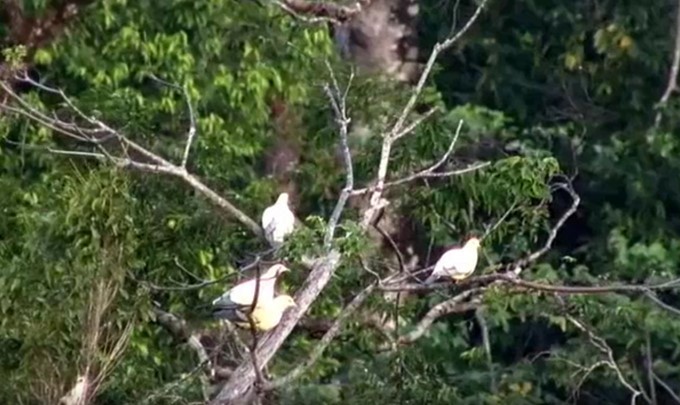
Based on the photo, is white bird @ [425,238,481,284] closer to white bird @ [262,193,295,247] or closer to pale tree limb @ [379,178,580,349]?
pale tree limb @ [379,178,580,349]

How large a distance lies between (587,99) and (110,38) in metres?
2.67

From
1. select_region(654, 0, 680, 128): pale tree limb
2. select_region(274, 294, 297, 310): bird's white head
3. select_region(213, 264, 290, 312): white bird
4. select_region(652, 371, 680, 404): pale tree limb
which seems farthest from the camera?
select_region(654, 0, 680, 128): pale tree limb

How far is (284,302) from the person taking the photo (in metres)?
5.14

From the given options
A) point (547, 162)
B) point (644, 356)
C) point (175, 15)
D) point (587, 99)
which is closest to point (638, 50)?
point (587, 99)

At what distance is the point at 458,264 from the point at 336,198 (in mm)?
2192

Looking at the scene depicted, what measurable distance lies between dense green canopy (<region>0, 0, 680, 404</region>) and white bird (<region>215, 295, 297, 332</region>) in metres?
0.14

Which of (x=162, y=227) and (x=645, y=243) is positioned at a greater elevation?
(x=162, y=227)

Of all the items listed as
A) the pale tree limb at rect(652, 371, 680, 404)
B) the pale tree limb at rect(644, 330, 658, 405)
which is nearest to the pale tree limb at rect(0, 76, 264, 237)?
the pale tree limb at rect(644, 330, 658, 405)

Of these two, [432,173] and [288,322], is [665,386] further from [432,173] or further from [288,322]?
[288,322]

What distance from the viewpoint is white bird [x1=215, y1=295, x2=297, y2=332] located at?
4980mm

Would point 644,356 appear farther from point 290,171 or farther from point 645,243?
point 290,171

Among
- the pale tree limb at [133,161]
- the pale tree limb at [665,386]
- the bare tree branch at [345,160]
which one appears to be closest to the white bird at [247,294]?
the bare tree branch at [345,160]

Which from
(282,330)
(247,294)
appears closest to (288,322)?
(282,330)

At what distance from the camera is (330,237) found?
527cm
